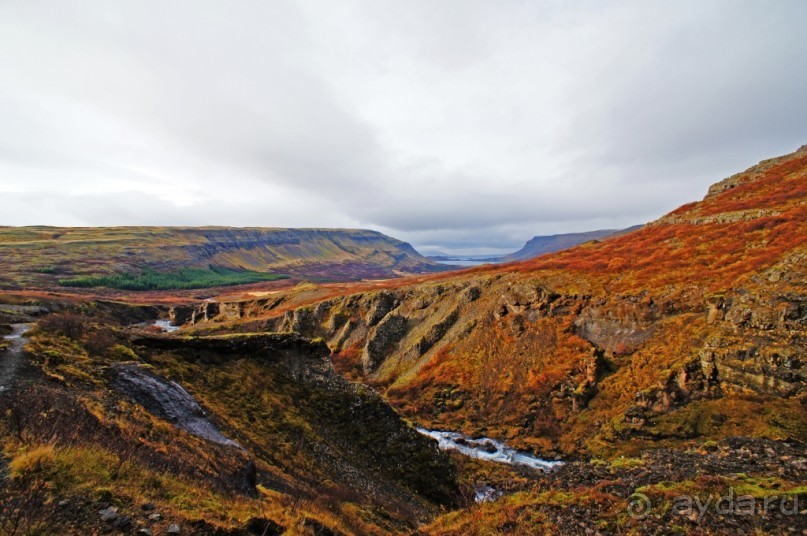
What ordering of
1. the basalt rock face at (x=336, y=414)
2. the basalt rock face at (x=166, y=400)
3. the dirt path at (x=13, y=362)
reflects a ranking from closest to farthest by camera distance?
the dirt path at (x=13, y=362), the basalt rock face at (x=166, y=400), the basalt rock face at (x=336, y=414)

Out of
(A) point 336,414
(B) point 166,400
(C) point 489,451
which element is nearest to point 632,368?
(C) point 489,451

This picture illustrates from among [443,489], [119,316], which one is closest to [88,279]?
[119,316]

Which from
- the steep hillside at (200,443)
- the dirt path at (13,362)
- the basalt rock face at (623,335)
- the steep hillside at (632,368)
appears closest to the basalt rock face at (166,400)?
the steep hillside at (200,443)

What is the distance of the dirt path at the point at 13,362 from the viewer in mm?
12938

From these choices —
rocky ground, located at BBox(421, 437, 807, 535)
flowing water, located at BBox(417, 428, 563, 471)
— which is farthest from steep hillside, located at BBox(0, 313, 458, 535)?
flowing water, located at BBox(417, 428, 563, 471)

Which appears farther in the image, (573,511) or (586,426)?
(586,426)

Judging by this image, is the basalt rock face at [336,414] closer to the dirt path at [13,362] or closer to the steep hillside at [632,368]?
the dirt path at [13,362]

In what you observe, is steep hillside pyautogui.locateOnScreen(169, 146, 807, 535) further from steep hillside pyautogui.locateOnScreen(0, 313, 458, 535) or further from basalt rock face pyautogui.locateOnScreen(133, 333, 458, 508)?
steep hillside pyautogui.locateOnScreen(0, 313, 458, 535)

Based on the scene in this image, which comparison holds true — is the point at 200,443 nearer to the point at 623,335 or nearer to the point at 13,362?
the point at 13,362

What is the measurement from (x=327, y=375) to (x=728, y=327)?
3436 cm

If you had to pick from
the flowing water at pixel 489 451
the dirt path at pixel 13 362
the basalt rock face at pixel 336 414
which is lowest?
the flowing water at pixel 489 451

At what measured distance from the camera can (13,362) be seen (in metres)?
14.5

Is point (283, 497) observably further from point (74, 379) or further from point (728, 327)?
point (728, 327)

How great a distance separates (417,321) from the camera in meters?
59.9
